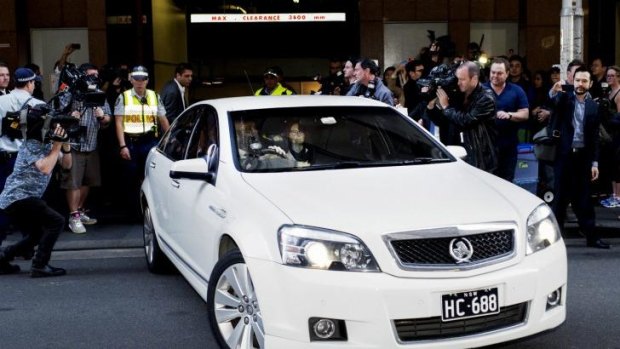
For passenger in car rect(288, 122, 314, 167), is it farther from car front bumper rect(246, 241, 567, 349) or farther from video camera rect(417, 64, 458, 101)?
video camera rect(417, 64, 458, 101)

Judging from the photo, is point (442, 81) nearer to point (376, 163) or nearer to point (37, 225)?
point (376, 163)

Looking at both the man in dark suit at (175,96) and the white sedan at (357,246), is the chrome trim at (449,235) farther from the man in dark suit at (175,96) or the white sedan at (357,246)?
the man in dark suit at (175,96)

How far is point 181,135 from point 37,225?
5.76 ft

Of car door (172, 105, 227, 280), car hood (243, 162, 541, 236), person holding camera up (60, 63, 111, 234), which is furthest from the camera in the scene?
person holding camera up (60, 63, 111, 234)

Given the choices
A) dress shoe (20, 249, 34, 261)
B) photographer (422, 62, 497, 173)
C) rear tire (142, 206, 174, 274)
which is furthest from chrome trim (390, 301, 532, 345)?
dress shoe (20, 249, 34, 261)

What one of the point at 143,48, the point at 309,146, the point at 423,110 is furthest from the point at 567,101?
the point at 143,48

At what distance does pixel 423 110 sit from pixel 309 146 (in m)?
4.60

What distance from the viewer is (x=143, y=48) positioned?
14906 millimetres

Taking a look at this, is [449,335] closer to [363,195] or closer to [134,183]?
[363,195]

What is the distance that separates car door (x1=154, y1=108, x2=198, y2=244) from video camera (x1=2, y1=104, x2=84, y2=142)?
732mm

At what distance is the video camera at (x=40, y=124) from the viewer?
21.9 ft

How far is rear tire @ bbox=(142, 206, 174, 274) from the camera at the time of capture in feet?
23.1

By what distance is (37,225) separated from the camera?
727cm

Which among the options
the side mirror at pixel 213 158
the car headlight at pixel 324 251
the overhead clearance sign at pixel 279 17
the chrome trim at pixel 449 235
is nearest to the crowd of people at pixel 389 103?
the side mirror at pixel 213 158
